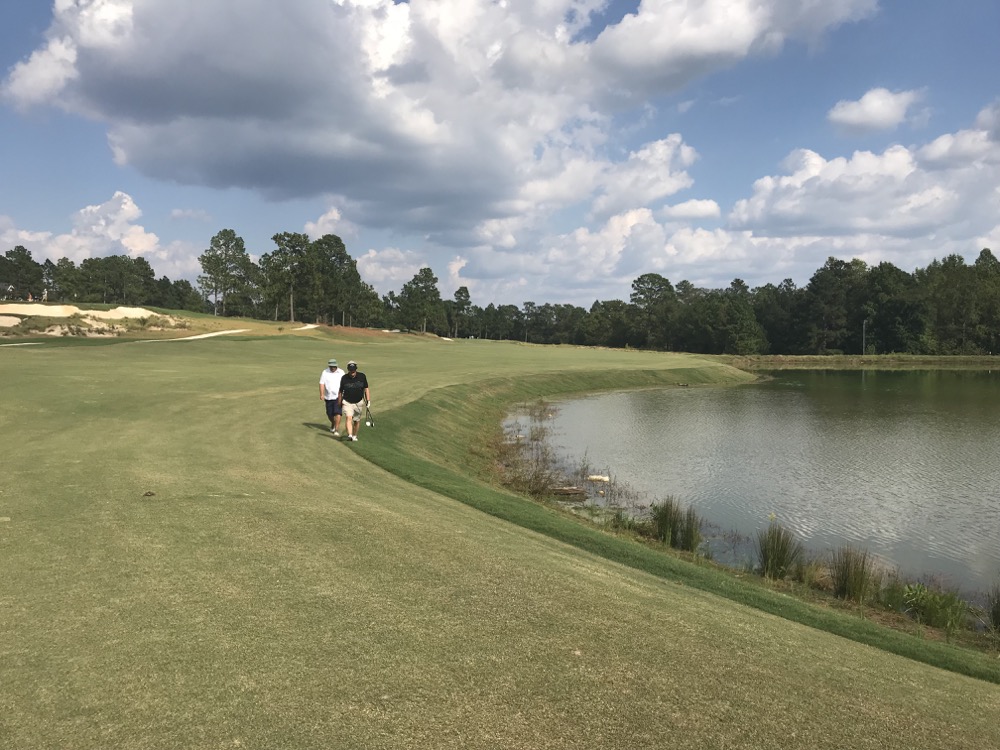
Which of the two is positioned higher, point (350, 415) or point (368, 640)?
point (350, 415)

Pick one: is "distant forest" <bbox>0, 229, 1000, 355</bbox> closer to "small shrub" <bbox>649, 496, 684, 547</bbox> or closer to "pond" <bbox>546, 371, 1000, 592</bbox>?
"pond" <bbox>546, 371, 1000, 592</bbox>

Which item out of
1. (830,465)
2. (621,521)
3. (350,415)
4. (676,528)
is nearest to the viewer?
(676,528)

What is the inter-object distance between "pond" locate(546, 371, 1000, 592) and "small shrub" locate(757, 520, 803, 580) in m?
1.75

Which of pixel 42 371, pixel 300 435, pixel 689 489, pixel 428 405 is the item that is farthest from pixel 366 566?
pixel 42 371

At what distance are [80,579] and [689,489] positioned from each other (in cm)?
1796

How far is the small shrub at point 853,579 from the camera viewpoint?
492 inches

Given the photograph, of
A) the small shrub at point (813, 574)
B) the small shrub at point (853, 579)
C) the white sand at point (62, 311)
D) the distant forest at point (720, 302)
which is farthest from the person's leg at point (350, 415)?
the distant forest at point (720, 302)

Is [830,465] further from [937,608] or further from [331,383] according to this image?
[331,383]

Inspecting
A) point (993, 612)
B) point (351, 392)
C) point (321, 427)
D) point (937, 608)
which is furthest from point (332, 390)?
point (993, 612)

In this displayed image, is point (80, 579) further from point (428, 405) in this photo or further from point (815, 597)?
point (428, 405)

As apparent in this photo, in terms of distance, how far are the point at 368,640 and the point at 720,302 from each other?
467 feet

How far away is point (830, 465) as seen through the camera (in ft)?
80.3

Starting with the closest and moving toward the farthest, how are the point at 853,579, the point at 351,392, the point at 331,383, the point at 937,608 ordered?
the point at 937,608 < the point at 853,579 < the point at 351,392 < the point at 331,383

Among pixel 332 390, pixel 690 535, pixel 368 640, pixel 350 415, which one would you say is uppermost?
pixel 332 390
